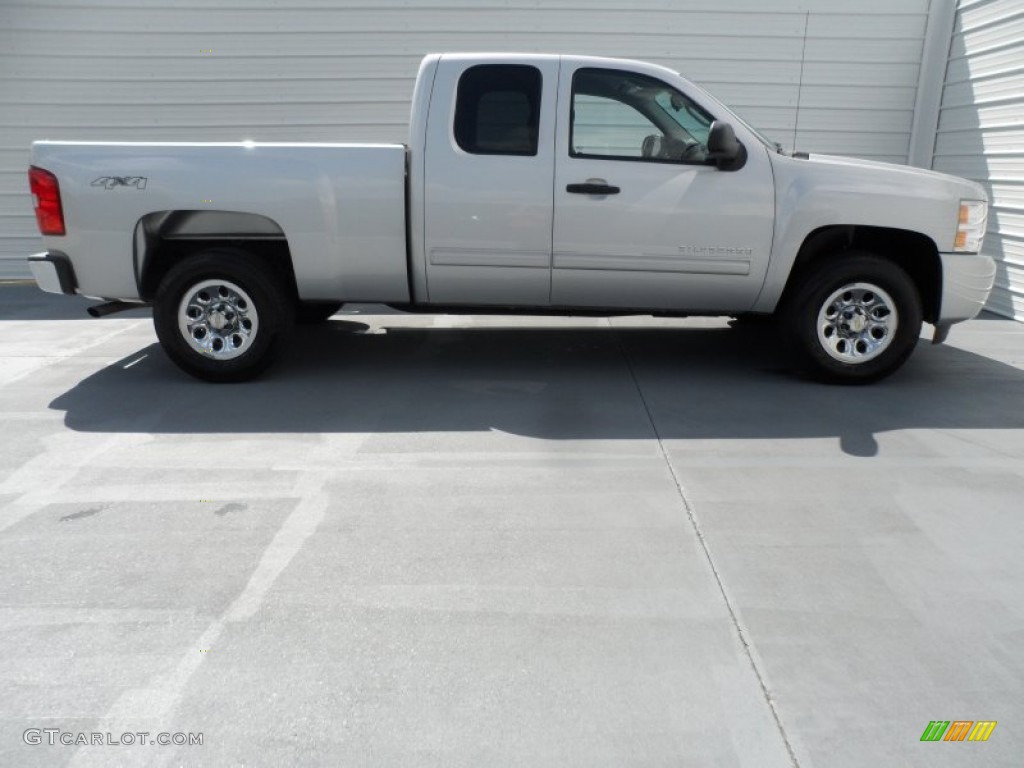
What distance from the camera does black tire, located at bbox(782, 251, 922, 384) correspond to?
18.3 ft

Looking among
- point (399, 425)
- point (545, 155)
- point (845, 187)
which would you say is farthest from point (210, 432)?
point (845, 187)

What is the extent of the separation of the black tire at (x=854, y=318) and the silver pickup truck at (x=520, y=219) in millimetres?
13

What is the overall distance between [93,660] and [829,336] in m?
4.73

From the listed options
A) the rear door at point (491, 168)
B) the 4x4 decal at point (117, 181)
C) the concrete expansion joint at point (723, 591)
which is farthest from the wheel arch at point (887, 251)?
the 4x4 decal at point (117, 181)

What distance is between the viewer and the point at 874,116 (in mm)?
9297

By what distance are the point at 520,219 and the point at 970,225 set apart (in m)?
2.96

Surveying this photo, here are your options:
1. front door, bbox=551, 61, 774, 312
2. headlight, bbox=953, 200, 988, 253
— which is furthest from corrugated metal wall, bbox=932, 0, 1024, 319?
front door, bbox=551, 61, 774, 312

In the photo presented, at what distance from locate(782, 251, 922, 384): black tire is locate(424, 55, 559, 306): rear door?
1.77 m

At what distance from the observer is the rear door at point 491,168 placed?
5422mm

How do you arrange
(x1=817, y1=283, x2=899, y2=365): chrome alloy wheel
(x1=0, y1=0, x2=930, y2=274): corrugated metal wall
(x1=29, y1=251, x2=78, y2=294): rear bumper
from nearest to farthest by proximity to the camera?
(x1=29, y1=251, x2=78, y2=294): rear bumper
(x1=817, y1=283, x2=899, y2=365): chrome alloy wheel
(x1=0, y1=0, x2=930, y2=274): corrugated metal wall

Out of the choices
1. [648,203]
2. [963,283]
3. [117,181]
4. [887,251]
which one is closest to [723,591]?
[648,203]

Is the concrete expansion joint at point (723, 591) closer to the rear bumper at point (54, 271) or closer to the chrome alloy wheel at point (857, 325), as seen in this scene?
the chrome alloy wheel at point (857, 325)

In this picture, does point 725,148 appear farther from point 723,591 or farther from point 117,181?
point 117,181

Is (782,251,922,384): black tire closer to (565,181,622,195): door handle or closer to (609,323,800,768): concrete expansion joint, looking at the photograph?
(609,323,800,768): concrete expansion joint
